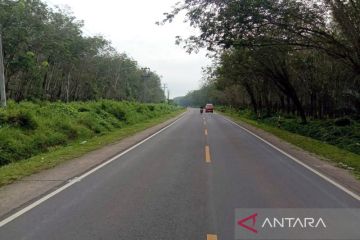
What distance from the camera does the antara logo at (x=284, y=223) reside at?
617 cm

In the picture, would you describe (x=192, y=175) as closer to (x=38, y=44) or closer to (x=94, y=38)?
(x=38, y=44)

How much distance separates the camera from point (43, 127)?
19766mm

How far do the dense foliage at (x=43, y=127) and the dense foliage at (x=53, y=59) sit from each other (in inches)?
565

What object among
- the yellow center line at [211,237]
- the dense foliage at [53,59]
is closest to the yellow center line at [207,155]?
the yellow center line at [211,237]

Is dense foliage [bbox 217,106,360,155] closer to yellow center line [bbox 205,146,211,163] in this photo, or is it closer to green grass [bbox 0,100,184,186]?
yellow center line [bbox 205,146,211,163]

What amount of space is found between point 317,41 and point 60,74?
51629 mm

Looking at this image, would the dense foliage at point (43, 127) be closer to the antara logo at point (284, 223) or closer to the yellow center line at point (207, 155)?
the yellow center line at point (207, 155)

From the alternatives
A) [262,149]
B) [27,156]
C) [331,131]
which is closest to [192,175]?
[262,149]

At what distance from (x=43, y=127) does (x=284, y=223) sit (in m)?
15.8

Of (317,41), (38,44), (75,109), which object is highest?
(38,44)

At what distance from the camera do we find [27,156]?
16.4 meters

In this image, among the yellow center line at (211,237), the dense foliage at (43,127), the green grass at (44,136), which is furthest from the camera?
the dense foliage at (43,127)

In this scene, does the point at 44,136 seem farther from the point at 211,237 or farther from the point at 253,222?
the point at 211,237

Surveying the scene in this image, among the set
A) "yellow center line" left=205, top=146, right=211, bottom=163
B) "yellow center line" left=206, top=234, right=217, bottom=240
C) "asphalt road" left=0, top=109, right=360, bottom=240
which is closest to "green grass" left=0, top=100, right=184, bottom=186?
"asphalt road" left=0, top=109, right=360, bottom=240
